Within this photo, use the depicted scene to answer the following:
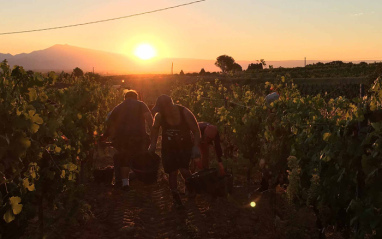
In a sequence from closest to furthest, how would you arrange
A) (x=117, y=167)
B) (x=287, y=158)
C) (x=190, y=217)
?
(x=287, y=158) → (x=190, y=217) → (x=117, y=167)

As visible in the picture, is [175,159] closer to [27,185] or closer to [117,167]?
[117,167]

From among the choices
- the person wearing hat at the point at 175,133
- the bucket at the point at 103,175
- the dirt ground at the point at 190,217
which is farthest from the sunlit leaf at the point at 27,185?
the bucket at the point at 103,175

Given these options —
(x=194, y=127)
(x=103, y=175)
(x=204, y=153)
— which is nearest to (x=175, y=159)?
(x=194, y=127)

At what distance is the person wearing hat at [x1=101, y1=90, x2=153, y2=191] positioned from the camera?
22.6 feet

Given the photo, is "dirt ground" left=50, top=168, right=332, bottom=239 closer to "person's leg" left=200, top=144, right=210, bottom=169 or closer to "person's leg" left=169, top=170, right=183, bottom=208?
"person's leg" left=169, top=170, right=183, bottom=208

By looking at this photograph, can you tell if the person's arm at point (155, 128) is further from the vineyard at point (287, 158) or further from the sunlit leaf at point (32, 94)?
the sunlit leaf at point (32, 94)

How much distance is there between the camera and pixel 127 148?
6941mm

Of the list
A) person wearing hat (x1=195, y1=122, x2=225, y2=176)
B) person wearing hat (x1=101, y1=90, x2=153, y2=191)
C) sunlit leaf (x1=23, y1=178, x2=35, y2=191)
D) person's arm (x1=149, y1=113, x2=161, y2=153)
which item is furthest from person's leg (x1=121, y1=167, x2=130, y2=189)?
sunlit leaf (x1=23, y1=178, x2=35, y2=191)

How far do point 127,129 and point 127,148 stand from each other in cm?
32

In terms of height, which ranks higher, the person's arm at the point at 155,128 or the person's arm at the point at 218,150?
the person's arm at the point at 155,128

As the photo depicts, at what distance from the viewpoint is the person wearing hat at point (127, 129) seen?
272 inches

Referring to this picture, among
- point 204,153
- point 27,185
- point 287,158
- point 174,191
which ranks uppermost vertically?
point 27,185

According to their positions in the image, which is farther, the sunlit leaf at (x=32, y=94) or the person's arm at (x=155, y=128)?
the person's arm at (x=155, y=128)

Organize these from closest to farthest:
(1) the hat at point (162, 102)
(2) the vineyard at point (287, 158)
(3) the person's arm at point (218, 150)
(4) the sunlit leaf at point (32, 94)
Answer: (2) the vineyard at point (287, 158) < (4) the sunlit leaf at point (32, 94) < (1) the hat at point (162, 102) < (3) the person's arm at point (218, 150)
